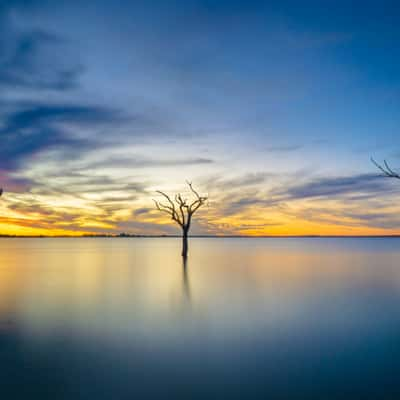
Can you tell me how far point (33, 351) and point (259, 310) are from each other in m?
7.22

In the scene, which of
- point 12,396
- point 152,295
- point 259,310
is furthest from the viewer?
point 152,295

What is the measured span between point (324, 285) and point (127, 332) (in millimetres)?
12485

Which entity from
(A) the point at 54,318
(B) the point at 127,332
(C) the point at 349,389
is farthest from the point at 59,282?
(C) the point at 349,389

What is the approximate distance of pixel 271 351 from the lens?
7.58 m

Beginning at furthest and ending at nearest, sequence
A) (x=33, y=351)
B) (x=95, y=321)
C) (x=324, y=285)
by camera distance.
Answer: (x=324, y=285)
(x=95, y=321)
(x=33, y=351)

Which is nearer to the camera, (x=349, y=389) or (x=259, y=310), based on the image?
(x=349, y=389)

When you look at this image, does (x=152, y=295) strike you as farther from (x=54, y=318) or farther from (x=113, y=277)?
(x=113, y=277)

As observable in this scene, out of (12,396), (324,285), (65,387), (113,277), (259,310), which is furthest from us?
(113,277)

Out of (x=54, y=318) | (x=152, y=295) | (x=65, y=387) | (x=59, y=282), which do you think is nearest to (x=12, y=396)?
(x=65, y=387)

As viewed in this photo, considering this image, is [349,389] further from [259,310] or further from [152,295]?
[152,295]

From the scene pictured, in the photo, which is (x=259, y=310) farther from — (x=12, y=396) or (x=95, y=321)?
(x=12, y=396)

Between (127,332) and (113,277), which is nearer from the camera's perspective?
(127,332)

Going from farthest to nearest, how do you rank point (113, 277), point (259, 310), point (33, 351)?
point (113, 277), point (259, 310), point (33, 351)

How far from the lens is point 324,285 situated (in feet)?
59.7
